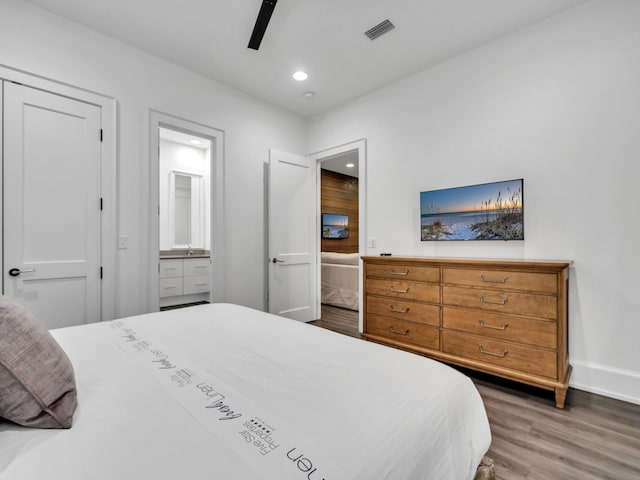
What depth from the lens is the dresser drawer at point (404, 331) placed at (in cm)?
266

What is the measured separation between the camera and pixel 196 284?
17.2 feet

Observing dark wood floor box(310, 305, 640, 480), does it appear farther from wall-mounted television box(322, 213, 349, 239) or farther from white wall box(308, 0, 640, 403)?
wall-mounted television box(322, 213, 349, 239)

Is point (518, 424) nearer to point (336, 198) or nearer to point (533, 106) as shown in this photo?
point (533, 106)

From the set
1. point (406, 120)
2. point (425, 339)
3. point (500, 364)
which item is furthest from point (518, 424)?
point (406, 120)

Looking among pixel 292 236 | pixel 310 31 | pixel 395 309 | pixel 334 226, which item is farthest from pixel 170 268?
pixel 310 31

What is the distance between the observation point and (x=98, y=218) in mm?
2656

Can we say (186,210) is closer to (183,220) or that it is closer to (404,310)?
(183,220)

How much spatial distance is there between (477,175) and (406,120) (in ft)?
3.37

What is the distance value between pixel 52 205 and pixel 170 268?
104 inches

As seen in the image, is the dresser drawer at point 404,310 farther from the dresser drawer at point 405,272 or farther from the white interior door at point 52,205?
the white interior door at point 52,205

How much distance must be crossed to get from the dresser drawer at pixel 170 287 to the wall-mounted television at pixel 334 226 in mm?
2986

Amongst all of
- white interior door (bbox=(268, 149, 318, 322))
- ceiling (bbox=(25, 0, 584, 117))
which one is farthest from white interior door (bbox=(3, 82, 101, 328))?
white interior door (bbox=(268, 149, 318, 322))

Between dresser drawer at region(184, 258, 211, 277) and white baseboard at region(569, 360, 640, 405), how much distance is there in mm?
4896

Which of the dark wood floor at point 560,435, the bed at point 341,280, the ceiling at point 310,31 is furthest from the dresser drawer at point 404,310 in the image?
the ceiling at point 310,31
